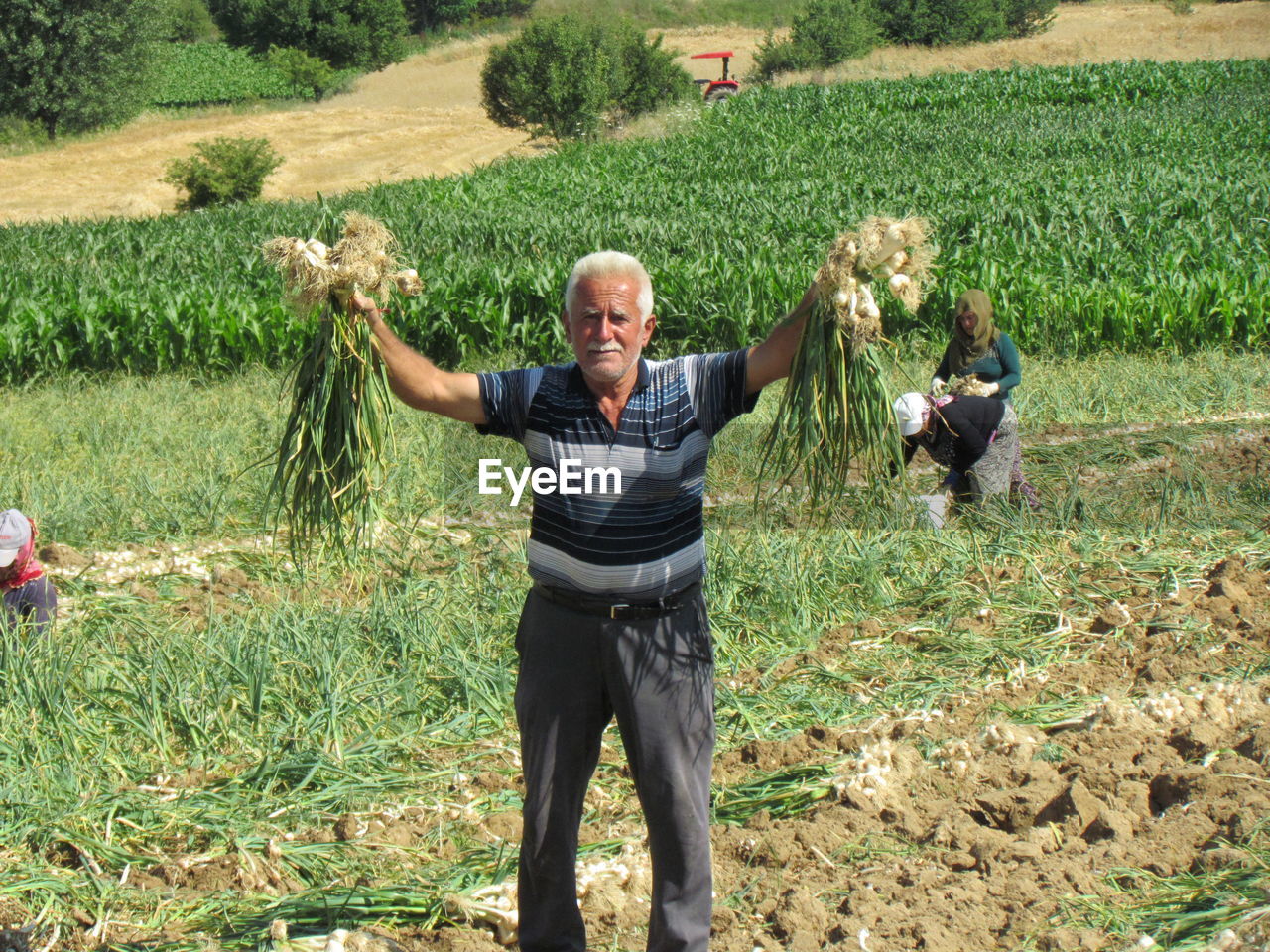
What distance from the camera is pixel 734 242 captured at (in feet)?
50.5

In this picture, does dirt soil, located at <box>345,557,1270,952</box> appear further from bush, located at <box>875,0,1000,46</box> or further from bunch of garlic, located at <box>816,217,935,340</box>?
bush, located at <box>875,0,1000,46</box>

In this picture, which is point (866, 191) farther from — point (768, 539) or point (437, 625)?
point (437, 625)

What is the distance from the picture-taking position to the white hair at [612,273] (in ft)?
10.0

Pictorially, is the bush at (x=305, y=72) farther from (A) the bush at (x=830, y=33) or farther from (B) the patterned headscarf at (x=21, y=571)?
(B) the patterned headscarf at (x=21, y=571)

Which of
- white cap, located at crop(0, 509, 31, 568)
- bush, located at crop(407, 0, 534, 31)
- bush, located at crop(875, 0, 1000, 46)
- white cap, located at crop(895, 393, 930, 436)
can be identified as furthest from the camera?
bush, located at crop(407, 0, 534, 31)

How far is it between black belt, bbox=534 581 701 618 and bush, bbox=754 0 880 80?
4458 centimetres

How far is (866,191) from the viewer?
65.6 feet

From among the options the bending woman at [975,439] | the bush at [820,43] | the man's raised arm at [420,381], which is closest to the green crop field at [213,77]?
the bush at [820,43]

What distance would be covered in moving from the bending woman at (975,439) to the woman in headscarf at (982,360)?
0.13 m

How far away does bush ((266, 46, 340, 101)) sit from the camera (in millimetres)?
54094

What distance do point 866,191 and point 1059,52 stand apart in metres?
29.1

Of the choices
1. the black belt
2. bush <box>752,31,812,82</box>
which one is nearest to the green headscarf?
the black belt

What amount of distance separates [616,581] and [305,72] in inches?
2192

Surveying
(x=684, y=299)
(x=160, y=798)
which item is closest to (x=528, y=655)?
(x=160, y=798)
